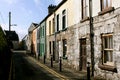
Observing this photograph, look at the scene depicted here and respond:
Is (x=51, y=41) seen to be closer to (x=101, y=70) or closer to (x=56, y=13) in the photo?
(x=56, y=13)

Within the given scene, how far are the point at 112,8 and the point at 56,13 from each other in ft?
54.1

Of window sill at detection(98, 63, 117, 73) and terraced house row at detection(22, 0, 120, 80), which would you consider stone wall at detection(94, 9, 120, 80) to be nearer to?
terraced house row at detection(22, 0, 120, 80)

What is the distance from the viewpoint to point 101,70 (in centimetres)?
1501

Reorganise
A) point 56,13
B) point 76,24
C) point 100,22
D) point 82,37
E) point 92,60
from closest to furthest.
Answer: point 100,22 < point 92,60 < point 82,37 < point 76,24 < point 56,13

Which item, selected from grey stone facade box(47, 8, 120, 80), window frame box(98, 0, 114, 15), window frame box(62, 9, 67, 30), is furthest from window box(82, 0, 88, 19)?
window frame box(62, 9, 67, 30)

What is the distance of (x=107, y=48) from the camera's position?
14711 millimetres

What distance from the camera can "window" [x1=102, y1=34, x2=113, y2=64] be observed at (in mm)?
14312

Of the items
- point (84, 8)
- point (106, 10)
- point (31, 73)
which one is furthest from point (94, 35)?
point (31, 73)

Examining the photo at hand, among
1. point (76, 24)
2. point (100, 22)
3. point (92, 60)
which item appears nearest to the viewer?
point (100, 22)

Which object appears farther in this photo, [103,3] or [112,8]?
[103,3]

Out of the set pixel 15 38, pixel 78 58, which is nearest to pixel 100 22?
pixel 78 58

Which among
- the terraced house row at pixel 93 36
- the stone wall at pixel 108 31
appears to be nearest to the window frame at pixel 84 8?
the terraced house row at pixel 93 36

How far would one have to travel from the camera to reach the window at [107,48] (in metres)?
14.3

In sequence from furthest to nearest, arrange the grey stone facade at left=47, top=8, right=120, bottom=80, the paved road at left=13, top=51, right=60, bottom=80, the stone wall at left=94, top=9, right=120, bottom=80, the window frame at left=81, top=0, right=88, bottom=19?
the window frame at left=81, top=0, right=88, bottom=19
the paved road at left=13, top=51, right=60, bottom=80
the grey stone facade at left=47, top=8, right=120, bottom=80
the stone wall at left=94, top=9, right=120, bottom=80
